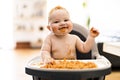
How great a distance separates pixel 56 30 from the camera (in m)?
1.14

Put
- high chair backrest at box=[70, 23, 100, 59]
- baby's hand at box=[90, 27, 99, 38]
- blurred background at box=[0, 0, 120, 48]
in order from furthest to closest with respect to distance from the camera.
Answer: blurred background at box=[0, 0, 120, 48], high chair backrest at box=[70, 23, 100, 59], baby's hand at box=[90, 27, 99, 38]

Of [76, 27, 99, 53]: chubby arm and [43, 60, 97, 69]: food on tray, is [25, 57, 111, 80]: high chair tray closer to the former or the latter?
[43, 60, 97, 69]: food on tray

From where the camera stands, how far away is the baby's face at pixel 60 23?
1.13 metres

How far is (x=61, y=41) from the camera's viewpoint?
3.90 ft

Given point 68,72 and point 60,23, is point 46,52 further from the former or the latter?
point 68,72

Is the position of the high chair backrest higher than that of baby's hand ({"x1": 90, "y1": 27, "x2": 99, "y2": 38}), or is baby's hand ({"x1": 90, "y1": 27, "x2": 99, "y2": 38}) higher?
baby's hand ({"x1": 90, "y1": 27, "x2": 99, "y2": 38})

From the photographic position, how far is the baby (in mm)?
1140

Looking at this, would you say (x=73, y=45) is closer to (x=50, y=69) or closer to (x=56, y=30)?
(x=56, y=30)

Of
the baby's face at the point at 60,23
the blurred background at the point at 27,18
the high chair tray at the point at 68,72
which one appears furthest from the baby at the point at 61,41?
the blurred background at the point at 27,18

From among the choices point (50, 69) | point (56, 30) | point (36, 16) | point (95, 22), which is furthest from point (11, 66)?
point (36, 16)

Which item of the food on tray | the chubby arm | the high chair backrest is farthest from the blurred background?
the food on tray

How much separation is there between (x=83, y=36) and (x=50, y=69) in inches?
18.6

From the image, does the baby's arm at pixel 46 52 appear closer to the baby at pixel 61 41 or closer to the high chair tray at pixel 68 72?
the baby at pixel 61 41

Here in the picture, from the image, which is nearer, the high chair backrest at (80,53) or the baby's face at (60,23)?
the baby's face at (60,23)
